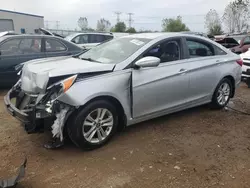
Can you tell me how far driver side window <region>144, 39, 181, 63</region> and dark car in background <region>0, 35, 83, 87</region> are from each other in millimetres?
3821

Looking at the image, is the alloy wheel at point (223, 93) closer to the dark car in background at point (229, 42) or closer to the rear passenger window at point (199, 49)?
the rear passenger window at point (199, 49)

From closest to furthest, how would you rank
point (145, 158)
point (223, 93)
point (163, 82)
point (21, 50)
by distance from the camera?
1. point (145, 158)
2. point (163, 82)
3. point (223, 93)
4. point (21, 50)

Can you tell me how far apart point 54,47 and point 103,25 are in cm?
5681

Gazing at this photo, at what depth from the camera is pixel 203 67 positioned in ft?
16.3

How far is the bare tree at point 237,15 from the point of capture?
35.7 meters

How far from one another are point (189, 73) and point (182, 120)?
0.89 metres

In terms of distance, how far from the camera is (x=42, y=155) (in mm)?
3625

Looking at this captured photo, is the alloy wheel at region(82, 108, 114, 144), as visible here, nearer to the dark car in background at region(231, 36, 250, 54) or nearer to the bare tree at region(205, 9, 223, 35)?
the dark car in background at region(231, 36, 250, 54)

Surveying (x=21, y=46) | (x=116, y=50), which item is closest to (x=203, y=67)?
(x=116, y=50)

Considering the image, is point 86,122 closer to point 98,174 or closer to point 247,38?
point 98,174

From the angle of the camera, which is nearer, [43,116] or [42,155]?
[43,116]

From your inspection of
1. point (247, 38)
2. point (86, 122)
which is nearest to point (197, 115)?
point (86, 122)

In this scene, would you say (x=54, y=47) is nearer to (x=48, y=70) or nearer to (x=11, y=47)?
(x=11, y=47)

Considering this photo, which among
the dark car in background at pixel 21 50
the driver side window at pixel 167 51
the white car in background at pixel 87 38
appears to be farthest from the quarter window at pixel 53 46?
the white car in background at pixel 87 38
